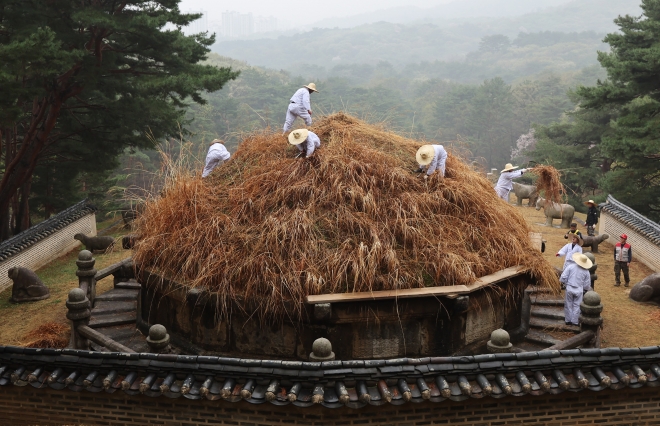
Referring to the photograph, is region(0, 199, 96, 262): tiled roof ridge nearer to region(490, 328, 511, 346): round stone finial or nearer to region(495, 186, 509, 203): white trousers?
region(495, 186, 509, 203): white trousers

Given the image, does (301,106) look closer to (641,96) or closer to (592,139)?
(641,96)

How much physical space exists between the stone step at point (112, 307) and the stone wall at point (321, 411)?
3598 millimetres

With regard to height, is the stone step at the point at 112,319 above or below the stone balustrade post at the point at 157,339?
below

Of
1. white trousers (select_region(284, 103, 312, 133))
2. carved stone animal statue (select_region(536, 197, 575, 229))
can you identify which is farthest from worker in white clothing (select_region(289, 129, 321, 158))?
carved stone animal statue (select_region(536, 197, 575, 229))

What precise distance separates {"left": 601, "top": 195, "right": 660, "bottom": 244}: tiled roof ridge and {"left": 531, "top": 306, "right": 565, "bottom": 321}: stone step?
6.22m

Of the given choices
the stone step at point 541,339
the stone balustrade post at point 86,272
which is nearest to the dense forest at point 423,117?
the stone balustrade post at point 86,272

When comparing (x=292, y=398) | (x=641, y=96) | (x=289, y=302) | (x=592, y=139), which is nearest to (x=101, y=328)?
(x=289, y=302)

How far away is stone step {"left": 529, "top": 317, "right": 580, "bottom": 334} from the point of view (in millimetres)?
9617

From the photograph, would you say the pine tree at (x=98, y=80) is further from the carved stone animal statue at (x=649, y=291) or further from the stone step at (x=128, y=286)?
the carved stone animal statue at (x=649, y=291)

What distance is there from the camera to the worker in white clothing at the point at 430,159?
370 inches

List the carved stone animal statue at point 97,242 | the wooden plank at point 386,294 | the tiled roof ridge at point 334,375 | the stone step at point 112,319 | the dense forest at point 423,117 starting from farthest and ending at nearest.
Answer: the carved stone animal statue at point 97,242, the dense forest at point 423,117, the stone step at point 112,319, the wooden plank at point 386,294, the tiled roof ridge at point 334,375

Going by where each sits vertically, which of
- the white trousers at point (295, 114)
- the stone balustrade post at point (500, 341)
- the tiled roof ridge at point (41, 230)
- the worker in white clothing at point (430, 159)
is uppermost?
the white trousers at point (295, 114)

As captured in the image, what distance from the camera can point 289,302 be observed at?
7633 millimetres

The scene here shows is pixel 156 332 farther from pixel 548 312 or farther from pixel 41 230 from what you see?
pixel 41 230
